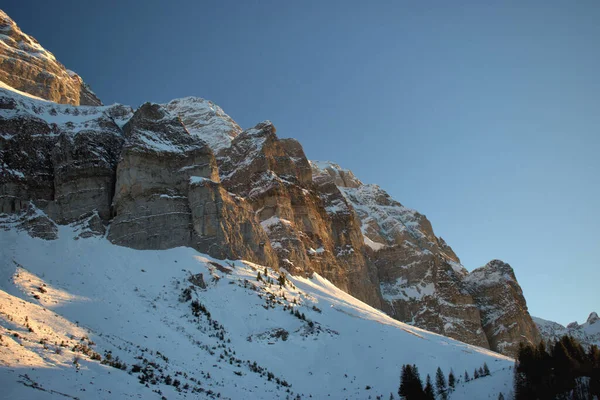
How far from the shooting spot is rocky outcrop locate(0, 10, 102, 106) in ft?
362

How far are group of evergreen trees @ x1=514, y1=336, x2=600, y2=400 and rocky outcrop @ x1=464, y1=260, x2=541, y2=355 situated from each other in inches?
3170

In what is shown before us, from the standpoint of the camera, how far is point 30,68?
115 m

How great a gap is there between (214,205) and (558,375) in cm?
5779

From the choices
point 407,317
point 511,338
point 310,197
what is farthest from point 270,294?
point 511,338

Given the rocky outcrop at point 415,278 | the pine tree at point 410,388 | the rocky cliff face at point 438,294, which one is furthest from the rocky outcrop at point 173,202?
the rocky cliff face at point 438,294

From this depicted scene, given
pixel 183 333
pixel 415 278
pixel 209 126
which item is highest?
pixel 209 126

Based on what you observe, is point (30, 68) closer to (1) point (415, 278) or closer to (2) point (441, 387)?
(2) point (441, 387)

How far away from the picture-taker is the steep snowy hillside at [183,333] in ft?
151

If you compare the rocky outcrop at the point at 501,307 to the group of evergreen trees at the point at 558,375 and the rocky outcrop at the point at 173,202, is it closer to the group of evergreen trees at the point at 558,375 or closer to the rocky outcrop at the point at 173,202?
the rocky outcrop at the point at 173,202

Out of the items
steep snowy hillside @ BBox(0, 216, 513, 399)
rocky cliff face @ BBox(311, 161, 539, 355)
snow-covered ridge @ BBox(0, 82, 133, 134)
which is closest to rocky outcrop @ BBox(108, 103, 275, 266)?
steep snowy hillside @ BBox(0, 216, 513, 399)

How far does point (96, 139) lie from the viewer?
9875 centimetres

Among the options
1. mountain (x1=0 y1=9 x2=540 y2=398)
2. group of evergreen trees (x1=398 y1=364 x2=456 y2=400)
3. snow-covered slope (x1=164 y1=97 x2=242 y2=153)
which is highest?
snow-covered slope (x1=164 y1=97 x2=242 y2=153)

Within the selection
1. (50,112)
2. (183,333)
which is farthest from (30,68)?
(183,333)

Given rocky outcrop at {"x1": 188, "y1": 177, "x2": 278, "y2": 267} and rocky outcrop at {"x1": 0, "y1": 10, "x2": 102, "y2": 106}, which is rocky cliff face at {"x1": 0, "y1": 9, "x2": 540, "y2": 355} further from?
rocky outcrop at {"x1": 0, "y1": 10, "x2": 102, "y2": 106}
